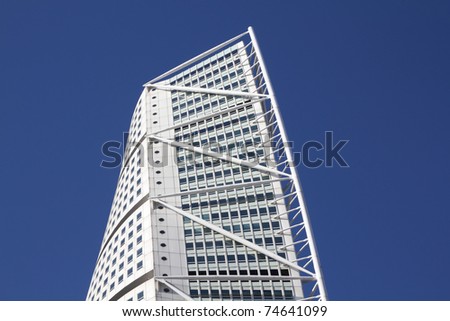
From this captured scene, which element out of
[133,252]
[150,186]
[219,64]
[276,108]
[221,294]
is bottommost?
[221,294]

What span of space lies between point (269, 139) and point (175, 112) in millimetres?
16162

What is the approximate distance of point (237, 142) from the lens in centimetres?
9350

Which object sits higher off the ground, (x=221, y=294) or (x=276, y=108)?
(x=276, y=108)

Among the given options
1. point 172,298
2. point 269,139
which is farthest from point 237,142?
point 172,298

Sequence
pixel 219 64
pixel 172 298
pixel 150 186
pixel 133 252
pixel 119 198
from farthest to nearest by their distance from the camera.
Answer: pixel 219 64, pixel 119 198, pixel 150 186, pixel 133 252, pixel 172 298

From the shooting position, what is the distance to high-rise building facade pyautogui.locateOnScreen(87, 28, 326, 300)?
7656 cm

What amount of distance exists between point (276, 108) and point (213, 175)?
36.5ft

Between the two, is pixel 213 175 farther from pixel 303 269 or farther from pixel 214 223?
pixel 303 269

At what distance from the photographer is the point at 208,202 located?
85.8 metres

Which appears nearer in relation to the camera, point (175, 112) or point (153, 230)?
point (153, 230)

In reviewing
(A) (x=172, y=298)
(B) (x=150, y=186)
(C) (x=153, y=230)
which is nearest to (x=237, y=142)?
(B) (x=150, y=186)

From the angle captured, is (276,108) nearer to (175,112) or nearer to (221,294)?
(175,112)

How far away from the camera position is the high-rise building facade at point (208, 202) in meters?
76.6

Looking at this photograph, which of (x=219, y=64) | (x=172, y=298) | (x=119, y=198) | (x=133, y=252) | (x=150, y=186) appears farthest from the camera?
(x=219, y=64)
